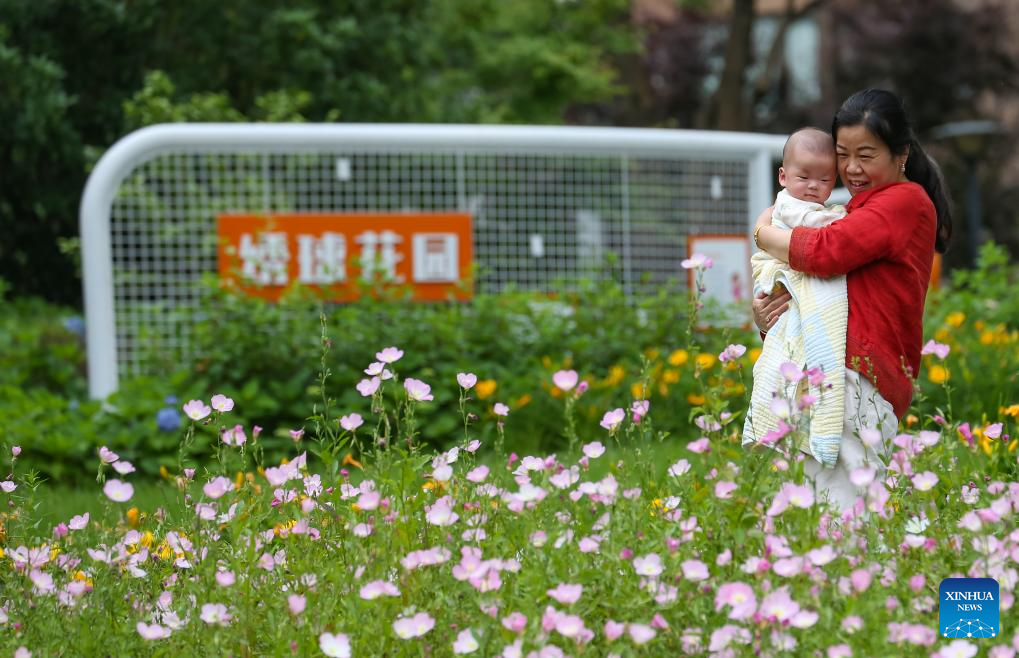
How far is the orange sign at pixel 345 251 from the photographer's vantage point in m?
5.83

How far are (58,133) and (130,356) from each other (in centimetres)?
586

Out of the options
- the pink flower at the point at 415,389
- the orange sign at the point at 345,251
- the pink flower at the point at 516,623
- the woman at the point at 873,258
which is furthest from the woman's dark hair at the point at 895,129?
the orange sign at the point at 345,251

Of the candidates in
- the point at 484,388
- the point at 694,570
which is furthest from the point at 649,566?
the point at 484,388

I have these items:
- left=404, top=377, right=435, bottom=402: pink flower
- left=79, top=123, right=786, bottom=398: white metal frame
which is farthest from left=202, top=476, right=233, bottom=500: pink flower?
left=79, top=123, right=786, bottom=398: white metal frame

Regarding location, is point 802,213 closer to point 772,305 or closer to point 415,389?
point 772,305

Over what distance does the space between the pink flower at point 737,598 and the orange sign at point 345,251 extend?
3.98 meters

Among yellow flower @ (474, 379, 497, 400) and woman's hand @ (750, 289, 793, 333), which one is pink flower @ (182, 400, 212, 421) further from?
yellow flower @ (474, 379, 497, 400)

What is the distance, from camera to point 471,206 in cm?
638

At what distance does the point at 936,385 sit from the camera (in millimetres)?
5000

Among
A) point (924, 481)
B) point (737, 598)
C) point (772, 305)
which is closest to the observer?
point (737, 598)

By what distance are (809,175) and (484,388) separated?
2.32m

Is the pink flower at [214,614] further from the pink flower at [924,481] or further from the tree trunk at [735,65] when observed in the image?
the tree trunk at [735,65]

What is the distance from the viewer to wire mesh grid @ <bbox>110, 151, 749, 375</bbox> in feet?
19.7

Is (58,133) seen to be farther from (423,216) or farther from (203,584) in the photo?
(203,584)
